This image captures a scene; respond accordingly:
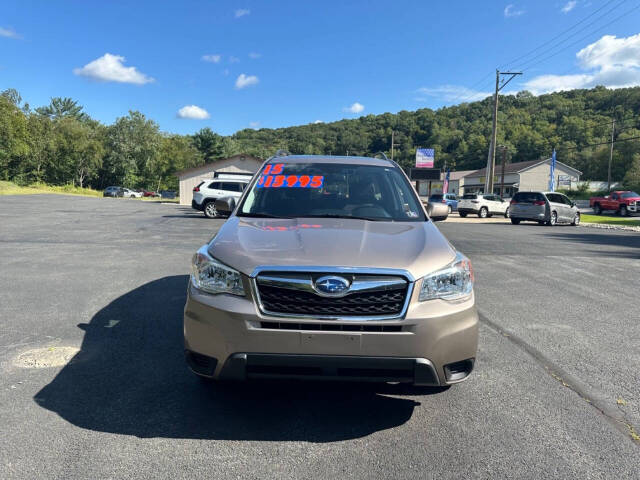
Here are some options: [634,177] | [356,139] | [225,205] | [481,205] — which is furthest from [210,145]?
[225,205]

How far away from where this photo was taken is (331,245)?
A: 2781 millimetres

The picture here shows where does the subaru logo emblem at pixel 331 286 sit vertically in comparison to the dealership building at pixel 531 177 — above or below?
below

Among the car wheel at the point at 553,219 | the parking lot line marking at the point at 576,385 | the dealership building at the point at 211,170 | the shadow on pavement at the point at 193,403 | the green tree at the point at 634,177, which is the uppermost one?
the green tree at the point at 634,177

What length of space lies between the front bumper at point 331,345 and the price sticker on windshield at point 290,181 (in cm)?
176

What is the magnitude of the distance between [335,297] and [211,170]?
42086mm

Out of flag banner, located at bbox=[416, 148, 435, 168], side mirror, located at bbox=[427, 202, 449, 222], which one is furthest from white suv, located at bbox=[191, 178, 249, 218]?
flag banner, located at bbox=[416, 148, 435, 168]

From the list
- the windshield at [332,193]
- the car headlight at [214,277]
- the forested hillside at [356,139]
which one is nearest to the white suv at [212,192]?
the windshield at [332,193]

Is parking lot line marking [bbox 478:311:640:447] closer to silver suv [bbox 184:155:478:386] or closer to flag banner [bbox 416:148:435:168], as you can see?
silver suv [bbox 184:155:478:386]

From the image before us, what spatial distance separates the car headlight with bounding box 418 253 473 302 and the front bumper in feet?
0.19

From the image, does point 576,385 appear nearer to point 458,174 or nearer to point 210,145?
point 210,145

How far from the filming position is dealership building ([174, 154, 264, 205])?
136 ft

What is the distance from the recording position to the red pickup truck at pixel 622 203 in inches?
1331

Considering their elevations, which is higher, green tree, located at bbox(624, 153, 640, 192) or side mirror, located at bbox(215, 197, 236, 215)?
green tree, located at bbox(624, 153, 640, 192)

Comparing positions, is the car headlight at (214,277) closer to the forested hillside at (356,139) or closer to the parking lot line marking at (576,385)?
the parking lot line marking at (576,385)
